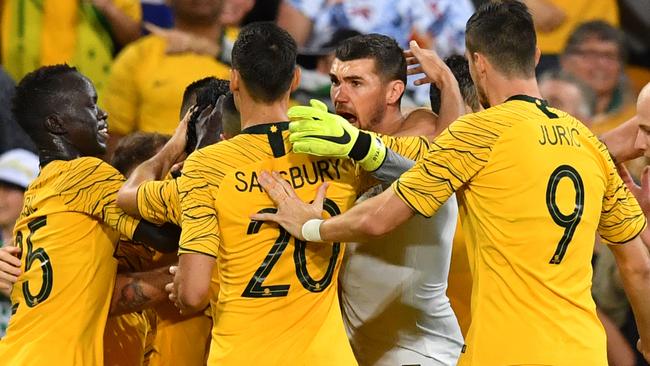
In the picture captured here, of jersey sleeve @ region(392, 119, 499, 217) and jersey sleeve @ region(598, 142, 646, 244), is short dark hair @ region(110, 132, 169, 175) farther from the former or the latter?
jersey sleeve @ region(598, 142, 646, 244)

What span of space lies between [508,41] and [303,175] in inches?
36.7

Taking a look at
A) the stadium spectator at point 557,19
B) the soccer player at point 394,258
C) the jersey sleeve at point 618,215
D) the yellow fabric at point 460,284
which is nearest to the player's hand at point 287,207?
the soccer player at point 394,258

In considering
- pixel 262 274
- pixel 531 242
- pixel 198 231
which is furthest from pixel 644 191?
pixel 198 231

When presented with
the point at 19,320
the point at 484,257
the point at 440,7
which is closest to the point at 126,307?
the point at 19,320

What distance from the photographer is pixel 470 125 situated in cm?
426

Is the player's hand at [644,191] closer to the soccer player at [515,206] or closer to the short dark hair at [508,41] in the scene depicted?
the soccer player at [515,206]

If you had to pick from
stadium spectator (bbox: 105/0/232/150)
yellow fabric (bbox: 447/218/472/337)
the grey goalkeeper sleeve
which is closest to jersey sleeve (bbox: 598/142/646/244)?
the grey goalkeeper sleeve

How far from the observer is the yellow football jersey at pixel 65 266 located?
489 cm

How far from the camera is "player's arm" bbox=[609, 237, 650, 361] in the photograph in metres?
4.57

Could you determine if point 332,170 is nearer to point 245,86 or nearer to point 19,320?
point 245,86

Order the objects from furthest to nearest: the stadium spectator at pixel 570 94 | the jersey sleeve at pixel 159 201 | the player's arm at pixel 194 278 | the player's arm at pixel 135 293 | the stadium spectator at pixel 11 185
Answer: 1. the stadium spectator at pixel 570 94
2. the stadium spectator at pixel 11 185
3. the player's arm at pixel 135 293
4. the jersey sleeve at pixel 159 201
5. the player's arm at pixel 194 278

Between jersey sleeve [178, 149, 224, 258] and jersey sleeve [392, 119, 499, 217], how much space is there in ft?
2.36

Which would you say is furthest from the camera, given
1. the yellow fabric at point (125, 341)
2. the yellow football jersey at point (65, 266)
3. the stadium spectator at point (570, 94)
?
the stadium spectator at point (570, 94)

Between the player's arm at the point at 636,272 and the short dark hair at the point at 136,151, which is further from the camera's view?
the short dark hair at the point at 136,151
